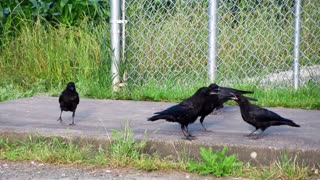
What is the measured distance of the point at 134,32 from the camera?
7.57m

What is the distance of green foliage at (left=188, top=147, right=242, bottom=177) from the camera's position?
4.27 meters

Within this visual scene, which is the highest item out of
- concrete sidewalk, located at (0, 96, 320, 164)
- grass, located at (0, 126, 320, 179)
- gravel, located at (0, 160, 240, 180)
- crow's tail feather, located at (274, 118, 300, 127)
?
crow's tail feather, located at (274, 118, 300, 127)

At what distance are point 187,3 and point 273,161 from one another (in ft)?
11.8

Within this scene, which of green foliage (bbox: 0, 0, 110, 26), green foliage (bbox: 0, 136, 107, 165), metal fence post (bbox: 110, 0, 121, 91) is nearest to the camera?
green foliage (bbox: 0, 136, 107, 165)

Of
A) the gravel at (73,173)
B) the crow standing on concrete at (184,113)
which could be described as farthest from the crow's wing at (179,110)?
the gravel at (73,173)

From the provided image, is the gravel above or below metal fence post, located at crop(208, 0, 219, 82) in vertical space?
below

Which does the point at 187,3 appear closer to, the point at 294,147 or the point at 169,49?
the point at 169,49

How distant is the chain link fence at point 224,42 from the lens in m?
7.21

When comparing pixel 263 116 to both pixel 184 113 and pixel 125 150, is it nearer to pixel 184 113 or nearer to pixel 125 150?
pixel 184 113

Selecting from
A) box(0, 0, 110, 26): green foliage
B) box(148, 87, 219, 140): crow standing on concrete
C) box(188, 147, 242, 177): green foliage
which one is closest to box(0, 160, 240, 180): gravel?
box(188, 147, 242, 177): green foliage

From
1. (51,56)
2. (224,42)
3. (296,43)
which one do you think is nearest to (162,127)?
(296,43)

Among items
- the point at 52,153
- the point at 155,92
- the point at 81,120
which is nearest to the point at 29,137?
the point at 52,153

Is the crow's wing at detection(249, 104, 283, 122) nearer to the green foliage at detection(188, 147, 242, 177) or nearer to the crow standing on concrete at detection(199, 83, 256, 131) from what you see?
the crow standing on concrete at detection(199, 83, 256, 131)

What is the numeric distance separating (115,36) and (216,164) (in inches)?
130
